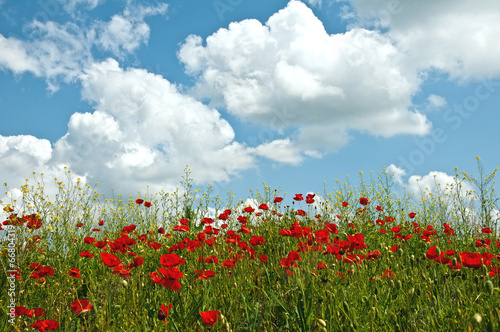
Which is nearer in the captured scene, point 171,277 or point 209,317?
point 209,317

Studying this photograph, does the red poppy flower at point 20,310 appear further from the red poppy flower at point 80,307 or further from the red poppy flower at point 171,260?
the red poppy flower at point 171,260

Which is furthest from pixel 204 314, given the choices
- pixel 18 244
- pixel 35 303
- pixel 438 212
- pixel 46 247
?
pixel 438 212

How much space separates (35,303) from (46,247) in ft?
5.70

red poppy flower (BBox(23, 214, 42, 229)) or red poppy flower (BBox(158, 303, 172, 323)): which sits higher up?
A: red poppy flower (BBox(23, 214, 42, 229))

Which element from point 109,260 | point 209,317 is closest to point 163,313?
point 209,317

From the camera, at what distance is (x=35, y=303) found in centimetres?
341

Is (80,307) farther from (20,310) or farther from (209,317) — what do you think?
(209,317)

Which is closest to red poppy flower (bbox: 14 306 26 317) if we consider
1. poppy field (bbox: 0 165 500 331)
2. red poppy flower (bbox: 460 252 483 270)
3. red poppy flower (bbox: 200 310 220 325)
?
poppy field (bbox: 0 165 500 331)

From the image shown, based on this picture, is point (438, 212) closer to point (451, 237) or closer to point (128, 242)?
point (451, 237)

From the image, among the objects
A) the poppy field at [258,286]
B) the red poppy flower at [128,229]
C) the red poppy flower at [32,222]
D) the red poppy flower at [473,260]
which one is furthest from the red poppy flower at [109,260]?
the red poppy flower at [473,260]

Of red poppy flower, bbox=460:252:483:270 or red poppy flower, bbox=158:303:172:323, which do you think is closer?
red poppy flower, bbox=158:303:172:323

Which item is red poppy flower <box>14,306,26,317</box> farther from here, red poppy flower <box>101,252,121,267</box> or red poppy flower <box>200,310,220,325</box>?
red poppy flower <box>200,310,220,325</box>

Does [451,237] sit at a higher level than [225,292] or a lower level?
higher

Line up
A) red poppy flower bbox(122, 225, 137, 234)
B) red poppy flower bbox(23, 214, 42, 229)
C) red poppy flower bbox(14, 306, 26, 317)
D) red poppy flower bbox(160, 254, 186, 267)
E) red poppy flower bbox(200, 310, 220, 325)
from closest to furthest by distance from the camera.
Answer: red poppy flower bbox(200, 310, 220, 325) < red poppy flower bbox(160, 254, 186, 267) < red poppy flower bbox(14, 306, 26, 317) < red poppy flower bbox(122, 225, 137, 234) < red poppy flower bbox(23, 214, 42, 229)
